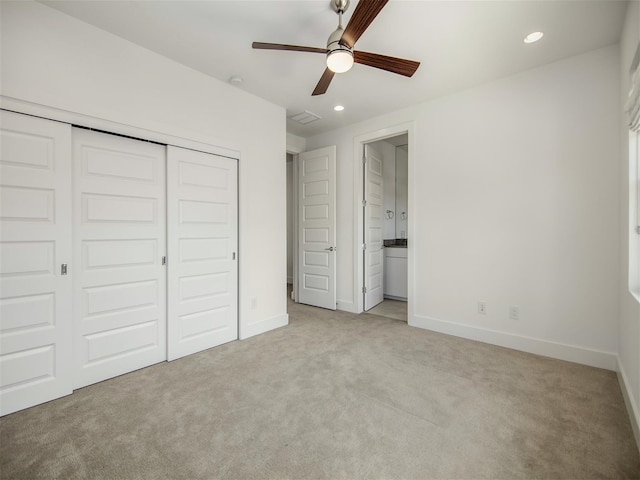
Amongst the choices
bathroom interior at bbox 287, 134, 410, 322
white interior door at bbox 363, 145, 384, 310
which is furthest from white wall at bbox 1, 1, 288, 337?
bathroom interior at bbox 287, 134, 410, 322

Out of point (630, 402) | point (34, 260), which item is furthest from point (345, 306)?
point (34, 260)

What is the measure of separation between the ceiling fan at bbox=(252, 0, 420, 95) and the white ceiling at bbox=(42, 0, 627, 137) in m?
0.28

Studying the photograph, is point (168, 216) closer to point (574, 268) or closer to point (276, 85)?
point (276, 85)

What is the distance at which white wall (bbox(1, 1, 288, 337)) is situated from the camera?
6.61ft

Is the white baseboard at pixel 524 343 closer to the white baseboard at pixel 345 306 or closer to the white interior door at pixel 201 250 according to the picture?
the white baseboard at pixel 345 306

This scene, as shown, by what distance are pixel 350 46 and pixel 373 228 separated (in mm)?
2922

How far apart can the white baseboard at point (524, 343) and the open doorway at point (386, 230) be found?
0.53 meters

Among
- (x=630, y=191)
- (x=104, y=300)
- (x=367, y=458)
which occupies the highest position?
(x=630, y=191)

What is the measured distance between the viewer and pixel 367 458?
5.13 feet

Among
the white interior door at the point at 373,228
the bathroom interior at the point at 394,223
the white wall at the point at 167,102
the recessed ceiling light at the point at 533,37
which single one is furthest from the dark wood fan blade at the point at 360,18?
the bathroom interior at the point at 394,223

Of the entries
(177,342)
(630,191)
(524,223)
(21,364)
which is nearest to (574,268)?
(524,223)

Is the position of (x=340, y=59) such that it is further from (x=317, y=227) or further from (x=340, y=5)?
(x=317, y=227)

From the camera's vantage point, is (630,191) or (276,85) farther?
(276,85)

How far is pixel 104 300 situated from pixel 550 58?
4.48 meters
